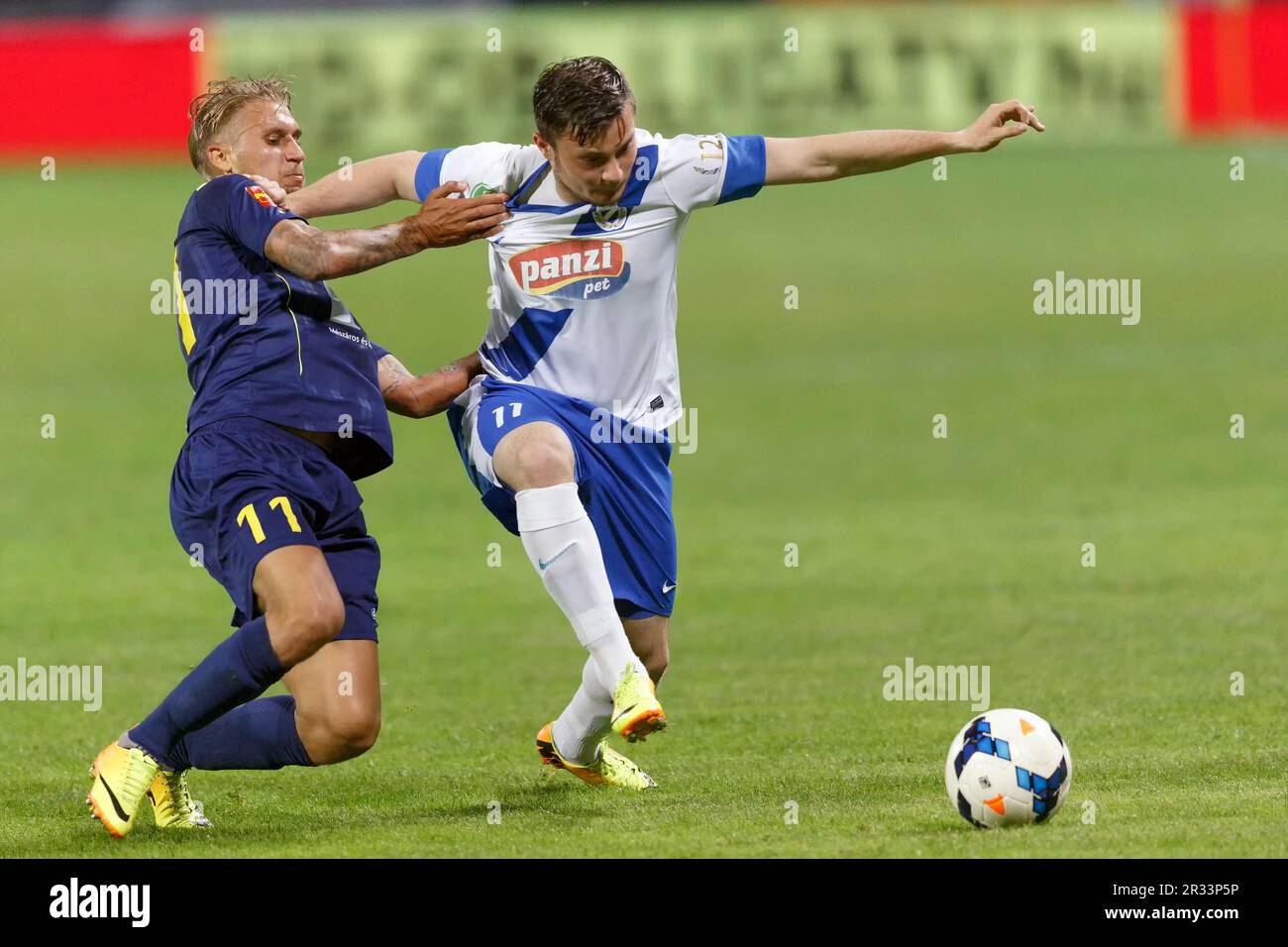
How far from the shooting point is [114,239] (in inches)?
1155

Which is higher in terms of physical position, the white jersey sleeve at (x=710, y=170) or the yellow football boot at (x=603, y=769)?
the white jersey sleeve at (x=710, y=170)

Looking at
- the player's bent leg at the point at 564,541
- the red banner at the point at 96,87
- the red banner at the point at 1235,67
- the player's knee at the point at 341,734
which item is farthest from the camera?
the red banner at the point at 1235,67

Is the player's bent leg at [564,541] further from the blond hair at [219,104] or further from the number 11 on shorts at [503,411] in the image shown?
the blond hair at [219,104]

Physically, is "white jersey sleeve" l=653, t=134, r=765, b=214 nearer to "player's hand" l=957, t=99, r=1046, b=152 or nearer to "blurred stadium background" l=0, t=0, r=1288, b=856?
"player's hand" l=957, t=99, r=1046, b=152

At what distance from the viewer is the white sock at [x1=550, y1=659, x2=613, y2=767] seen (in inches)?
291

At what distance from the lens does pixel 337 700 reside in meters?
6.61

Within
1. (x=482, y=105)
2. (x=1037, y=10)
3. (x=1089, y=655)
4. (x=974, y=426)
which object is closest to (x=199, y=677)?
(x=1089, y=655)

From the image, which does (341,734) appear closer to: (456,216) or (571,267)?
(456,216)

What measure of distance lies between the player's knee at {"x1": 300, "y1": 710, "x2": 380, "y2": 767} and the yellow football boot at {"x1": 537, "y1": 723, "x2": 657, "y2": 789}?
1097mm

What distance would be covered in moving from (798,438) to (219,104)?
1139cm

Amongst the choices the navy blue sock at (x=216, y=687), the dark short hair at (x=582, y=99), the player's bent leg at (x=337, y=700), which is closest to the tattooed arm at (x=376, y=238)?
the dark short hair at (x=582, y=99)

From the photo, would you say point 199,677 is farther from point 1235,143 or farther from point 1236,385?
point 1235,143

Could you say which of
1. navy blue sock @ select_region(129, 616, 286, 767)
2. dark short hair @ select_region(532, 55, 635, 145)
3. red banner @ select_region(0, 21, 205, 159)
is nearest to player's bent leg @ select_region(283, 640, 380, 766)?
navy blue sock @ select_region(129, 616, 286, 767)

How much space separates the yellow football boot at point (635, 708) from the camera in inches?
250
